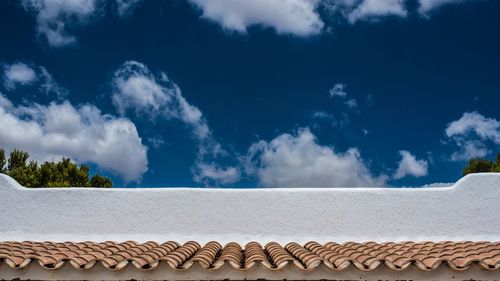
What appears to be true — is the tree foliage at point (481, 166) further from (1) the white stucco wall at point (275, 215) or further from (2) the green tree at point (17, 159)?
(2) the green tree at point (17, 159)

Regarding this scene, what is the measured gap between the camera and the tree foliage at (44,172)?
22594mm

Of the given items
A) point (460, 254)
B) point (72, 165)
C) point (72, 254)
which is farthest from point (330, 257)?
point (72, 165)

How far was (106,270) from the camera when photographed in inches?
213

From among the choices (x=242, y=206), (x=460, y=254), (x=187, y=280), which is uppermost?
(x=242, y=206)

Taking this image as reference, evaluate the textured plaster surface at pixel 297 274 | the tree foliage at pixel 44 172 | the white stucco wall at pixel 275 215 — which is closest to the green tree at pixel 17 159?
the tree foliage at pixel 44 172

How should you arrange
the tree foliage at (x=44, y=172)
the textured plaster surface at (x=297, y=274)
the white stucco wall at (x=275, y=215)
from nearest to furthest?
the textured plaster surface at (x=297, y=274) → the white stucco wall at (x=275, y=215) → the tree foliage at (x=44, y=172)

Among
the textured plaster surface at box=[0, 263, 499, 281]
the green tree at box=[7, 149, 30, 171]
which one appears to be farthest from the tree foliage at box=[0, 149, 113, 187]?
the textured plaster surface at box=[0, 263, 499, 281]

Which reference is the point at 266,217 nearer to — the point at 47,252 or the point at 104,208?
the point at 104,208

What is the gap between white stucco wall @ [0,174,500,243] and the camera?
9922mm

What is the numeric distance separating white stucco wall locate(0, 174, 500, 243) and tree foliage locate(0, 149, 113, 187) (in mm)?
13025

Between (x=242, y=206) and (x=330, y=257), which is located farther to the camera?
(x=242, y=206)

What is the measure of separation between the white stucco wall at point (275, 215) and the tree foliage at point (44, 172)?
13.0 m

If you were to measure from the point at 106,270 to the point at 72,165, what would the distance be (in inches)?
815

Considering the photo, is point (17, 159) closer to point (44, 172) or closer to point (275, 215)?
point (44, 172)
